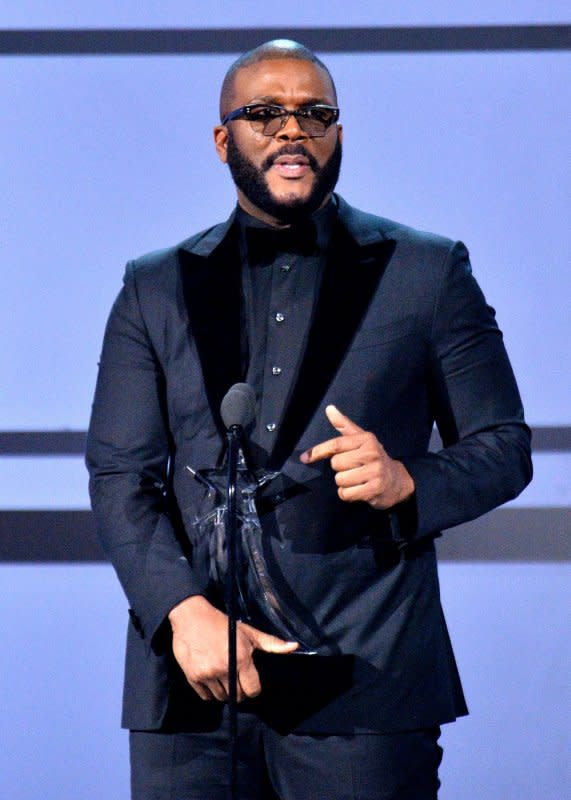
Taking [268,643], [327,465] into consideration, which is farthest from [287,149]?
[268,643]

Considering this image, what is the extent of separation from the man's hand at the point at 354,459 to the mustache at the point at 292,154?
425 mm

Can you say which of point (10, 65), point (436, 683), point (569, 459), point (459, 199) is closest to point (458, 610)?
point (569, 459)

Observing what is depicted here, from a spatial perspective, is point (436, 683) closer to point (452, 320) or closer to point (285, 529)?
point (285, 529)

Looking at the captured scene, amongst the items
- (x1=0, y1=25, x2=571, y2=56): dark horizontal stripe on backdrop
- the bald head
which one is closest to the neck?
the bald head

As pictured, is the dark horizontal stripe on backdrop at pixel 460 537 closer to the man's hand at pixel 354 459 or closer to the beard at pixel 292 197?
the beard at pixel 292 197

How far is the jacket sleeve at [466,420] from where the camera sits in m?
1.67

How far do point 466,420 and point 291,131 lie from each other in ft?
1.49

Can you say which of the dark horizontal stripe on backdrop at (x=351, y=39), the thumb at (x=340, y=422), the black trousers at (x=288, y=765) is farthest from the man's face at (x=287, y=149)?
the dark horizontal stripe on backdrop at (x=351, y=39)

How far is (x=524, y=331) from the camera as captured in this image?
2.73 metres

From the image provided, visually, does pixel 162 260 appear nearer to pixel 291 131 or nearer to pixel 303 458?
pixel 291 131

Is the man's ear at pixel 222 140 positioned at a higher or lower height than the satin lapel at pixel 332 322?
higher

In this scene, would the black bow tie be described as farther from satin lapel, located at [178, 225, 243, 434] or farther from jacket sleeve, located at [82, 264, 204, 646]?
jacket sleeve, located at [82, 264, 204, 646]

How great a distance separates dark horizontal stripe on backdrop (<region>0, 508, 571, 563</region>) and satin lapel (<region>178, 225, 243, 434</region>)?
1040 millimetres

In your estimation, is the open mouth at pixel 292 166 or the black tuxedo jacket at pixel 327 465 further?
the open mouth at pixel 292 166
